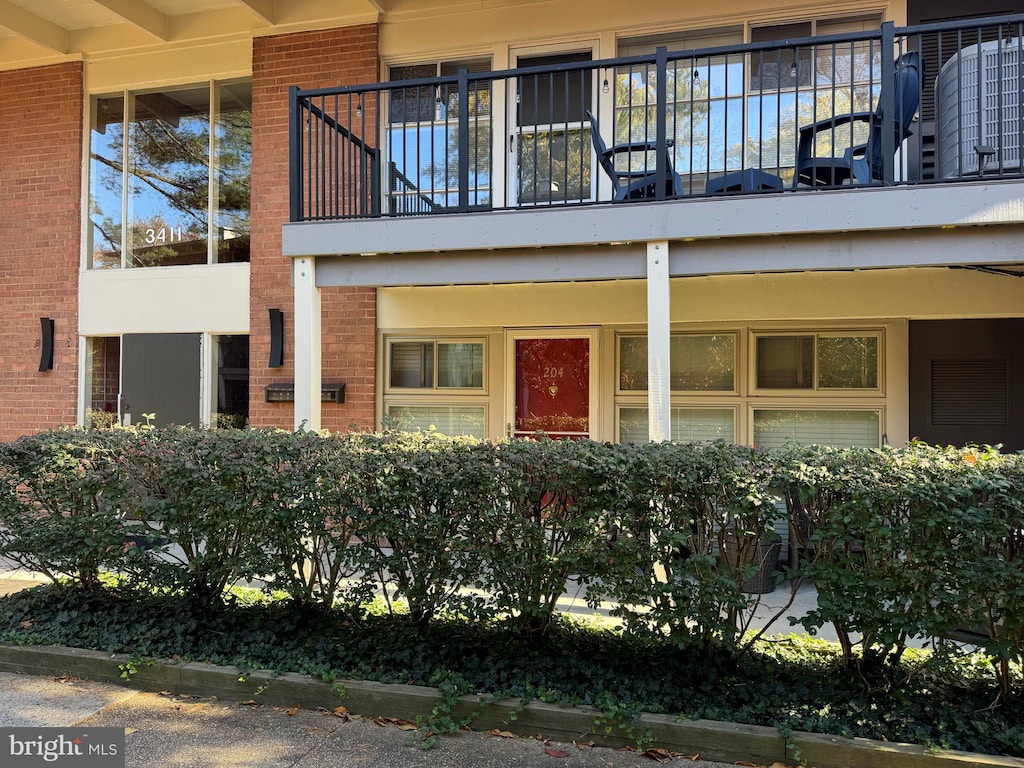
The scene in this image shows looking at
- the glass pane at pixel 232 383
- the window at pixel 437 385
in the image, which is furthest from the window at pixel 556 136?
the glass pane at pixel 232 383

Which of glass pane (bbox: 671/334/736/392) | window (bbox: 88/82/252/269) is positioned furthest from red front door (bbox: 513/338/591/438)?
window (bbox: 88/82/252/269)

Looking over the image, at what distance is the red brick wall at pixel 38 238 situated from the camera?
8.11m

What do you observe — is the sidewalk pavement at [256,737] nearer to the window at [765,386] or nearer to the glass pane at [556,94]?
the window at [765,386]

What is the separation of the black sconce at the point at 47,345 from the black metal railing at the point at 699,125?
11.0 ft

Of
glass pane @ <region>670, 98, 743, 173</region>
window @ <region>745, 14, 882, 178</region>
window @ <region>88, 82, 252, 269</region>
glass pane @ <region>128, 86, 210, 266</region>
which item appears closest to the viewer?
window @ <region>745, 14, 882, 178</region>

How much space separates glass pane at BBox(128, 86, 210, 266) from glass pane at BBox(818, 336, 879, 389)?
6.35m

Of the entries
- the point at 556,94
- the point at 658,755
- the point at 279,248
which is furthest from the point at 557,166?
the point at 658,755

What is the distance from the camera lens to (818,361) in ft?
21.2

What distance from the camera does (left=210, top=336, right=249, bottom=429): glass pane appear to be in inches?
303

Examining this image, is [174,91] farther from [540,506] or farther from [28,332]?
[540,506]

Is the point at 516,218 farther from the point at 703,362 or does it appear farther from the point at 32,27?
the point at 32,27

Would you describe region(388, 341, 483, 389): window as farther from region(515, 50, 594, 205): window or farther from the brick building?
region(515, 50, 594, 205): window

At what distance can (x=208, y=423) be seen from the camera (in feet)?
25.1

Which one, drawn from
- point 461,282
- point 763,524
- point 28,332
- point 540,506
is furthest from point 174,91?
point 763,524
